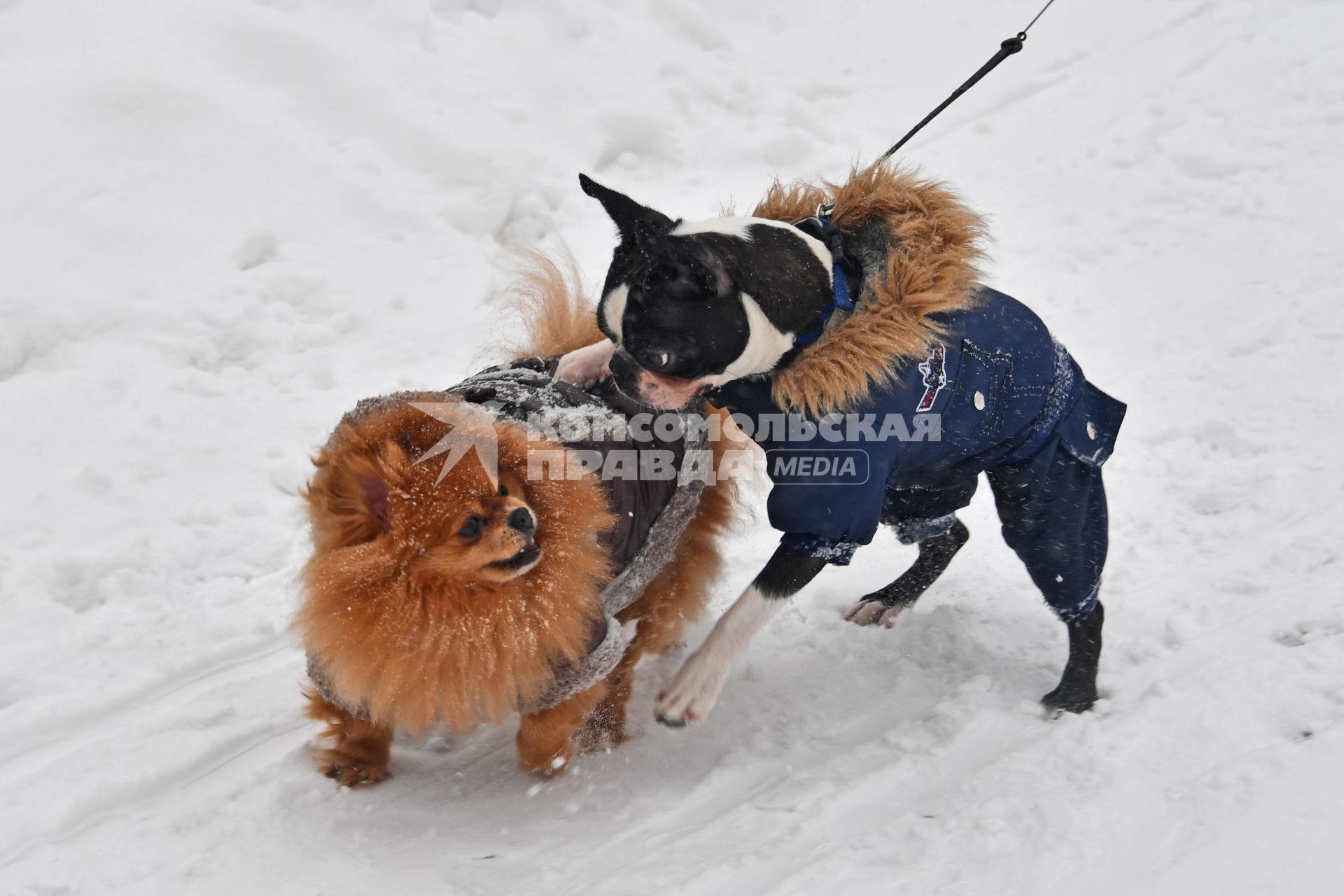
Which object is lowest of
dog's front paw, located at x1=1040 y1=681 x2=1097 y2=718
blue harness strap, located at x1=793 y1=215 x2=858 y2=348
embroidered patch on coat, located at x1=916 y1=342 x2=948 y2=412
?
dog's front paw, located at x1=1040 y1=681 x2=1097 y2=718

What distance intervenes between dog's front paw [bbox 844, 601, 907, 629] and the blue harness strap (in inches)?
44.7

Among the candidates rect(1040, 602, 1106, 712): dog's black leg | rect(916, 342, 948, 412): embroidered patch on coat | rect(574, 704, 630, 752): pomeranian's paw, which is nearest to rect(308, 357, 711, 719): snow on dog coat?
rect(574, 704, 630, 752): pomeranian's paw

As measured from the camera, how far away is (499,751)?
→ 2486 millimetres

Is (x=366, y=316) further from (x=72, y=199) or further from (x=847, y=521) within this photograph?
(x=847, y=521)

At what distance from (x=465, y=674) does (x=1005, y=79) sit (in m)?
6.03

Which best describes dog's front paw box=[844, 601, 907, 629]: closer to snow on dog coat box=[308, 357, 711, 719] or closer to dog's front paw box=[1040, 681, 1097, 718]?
dog's front paw box=[1040, 681, 1097, 718]

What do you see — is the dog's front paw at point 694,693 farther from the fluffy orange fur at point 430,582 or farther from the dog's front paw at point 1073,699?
the dog's front paw at point 1073,699

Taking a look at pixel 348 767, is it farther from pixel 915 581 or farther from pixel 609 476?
pixel 915 581

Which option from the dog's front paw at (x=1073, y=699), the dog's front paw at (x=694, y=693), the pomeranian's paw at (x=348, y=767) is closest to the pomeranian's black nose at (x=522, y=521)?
the dog's front paw at (x=694, y=693)

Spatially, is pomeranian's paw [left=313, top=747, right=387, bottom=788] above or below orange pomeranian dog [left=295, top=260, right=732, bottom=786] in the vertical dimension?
below

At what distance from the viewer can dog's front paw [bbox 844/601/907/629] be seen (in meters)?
2.99

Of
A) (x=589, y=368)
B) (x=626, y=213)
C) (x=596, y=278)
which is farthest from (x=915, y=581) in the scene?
(x=596, y=278)

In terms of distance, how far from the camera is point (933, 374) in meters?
→ 2.15

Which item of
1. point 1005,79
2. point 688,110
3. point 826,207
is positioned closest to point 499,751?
point 826,207
